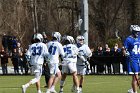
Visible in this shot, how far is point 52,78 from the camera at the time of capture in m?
22.0

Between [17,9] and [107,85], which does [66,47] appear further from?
[17,9]

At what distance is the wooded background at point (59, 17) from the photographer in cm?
6331

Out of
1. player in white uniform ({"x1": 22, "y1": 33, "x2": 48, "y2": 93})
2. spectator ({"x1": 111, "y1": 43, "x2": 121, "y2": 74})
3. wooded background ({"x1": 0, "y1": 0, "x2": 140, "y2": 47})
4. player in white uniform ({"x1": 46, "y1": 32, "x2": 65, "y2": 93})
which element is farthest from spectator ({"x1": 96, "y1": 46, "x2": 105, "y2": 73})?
wooded background ({"x1": 0, "y1": 0, "x2": 140, "y2": 47})

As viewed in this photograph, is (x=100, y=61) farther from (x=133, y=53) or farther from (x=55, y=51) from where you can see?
(x=133, y=53)

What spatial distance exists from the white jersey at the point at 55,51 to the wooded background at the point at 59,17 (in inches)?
1528

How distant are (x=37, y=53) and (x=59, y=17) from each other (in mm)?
48752

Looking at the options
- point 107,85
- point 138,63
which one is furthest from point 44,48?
point 107,85

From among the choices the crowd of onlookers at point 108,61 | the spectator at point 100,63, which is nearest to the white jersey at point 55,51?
the crowd of onlookers at point 108,61

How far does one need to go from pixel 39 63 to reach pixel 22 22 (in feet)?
151

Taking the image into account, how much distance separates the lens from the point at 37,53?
21.9 meters

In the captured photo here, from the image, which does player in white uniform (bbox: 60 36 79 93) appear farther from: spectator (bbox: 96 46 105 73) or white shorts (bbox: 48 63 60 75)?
spectator (bbox: 96 46 105 73)

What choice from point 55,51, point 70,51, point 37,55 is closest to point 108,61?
point 70,51

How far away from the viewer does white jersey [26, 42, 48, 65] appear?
21.9 m

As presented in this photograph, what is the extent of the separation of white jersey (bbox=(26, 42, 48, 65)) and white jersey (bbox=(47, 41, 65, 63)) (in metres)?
0.29
